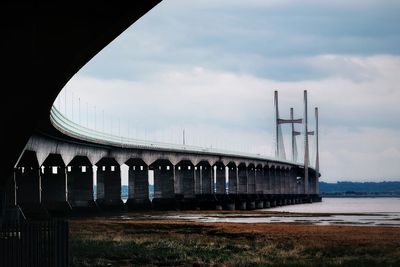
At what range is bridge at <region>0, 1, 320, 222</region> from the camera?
23.3m

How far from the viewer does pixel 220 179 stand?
17562 centimetres

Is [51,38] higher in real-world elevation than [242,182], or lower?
higher

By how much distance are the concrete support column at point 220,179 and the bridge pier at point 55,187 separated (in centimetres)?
7542

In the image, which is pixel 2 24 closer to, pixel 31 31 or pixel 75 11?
pixel 31 31

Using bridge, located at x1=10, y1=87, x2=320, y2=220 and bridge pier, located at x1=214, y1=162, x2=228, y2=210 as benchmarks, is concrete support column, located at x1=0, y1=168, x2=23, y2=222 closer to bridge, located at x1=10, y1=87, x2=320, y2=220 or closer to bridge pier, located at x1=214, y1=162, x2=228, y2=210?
bridge, located at x1=10, y1=87, x2=320, y2=220

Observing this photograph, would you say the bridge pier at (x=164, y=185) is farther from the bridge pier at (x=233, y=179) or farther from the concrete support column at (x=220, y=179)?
the bridge pier at (x=233, y=179)

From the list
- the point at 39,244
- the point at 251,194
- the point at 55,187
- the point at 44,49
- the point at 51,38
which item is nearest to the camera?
the point at 51,38

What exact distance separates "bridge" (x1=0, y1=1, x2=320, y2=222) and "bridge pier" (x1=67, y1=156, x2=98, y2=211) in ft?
0.46

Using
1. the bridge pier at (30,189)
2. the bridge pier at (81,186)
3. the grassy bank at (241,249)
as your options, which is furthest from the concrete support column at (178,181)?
the grassy bank at (241,249)

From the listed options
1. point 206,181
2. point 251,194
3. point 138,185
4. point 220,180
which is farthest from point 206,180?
point 138,185

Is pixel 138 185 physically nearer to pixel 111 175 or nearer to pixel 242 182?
pixel 111 175

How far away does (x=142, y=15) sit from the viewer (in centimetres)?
2175

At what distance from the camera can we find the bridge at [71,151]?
2331 centimetres

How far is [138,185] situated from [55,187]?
30.0 meters
